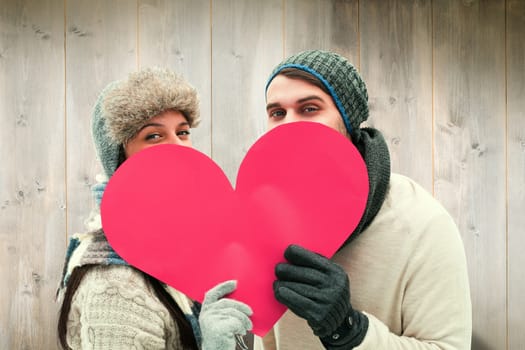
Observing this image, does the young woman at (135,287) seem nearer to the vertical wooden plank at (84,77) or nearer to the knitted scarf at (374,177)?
the knitted scarf at (374,177)

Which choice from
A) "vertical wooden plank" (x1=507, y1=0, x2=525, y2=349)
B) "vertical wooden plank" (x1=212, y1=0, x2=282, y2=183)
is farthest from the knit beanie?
"vertical wooden plank" (x1=507, y1=0, x2=525, y2=349)

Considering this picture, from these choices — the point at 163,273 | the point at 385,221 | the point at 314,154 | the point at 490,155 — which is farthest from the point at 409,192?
the point at 490,155

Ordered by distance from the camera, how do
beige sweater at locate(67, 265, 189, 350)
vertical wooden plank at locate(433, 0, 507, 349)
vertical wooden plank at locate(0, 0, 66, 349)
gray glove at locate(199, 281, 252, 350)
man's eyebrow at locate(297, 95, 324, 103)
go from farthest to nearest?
vertical wooden plank at locate(433, 0, 507, 349) < vertical wooden plank at locate(0, 0, 66, 349) < man's eyebrow at locate(297, 95, 324, 103) < beige sweater at locate(67, 265, 189, 350) < gray glove at locate(199, 281, 252, 350)

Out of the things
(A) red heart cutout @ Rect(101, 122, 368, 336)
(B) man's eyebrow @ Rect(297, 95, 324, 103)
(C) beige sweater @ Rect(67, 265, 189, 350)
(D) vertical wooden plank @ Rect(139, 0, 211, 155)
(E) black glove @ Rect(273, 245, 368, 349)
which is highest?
(D) vertical wooden plank @ Rect(139, 0, 211, 155)

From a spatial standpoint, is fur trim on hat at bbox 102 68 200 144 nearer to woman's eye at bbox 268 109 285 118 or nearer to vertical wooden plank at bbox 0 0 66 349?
woman's eye at bbox 268 109 285 118

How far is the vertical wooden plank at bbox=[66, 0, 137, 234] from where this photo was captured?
183cm

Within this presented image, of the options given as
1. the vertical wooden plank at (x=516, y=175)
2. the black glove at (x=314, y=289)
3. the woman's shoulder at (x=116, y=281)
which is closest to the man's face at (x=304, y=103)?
the black glove at (x=314, y=289)

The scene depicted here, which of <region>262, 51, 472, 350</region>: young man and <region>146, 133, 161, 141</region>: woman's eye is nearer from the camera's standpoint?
<region>262, 51, 472, 350</region>: young man

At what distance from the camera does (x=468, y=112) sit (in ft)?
6.55

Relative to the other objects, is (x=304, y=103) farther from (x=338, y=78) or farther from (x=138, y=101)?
(x=138, y=101)

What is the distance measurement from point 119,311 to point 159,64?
1.36m

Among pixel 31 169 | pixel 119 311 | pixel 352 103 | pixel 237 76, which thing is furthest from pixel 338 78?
pixel 31 169

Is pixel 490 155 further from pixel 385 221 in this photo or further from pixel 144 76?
pixel 144 76

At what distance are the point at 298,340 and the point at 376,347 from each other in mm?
265
